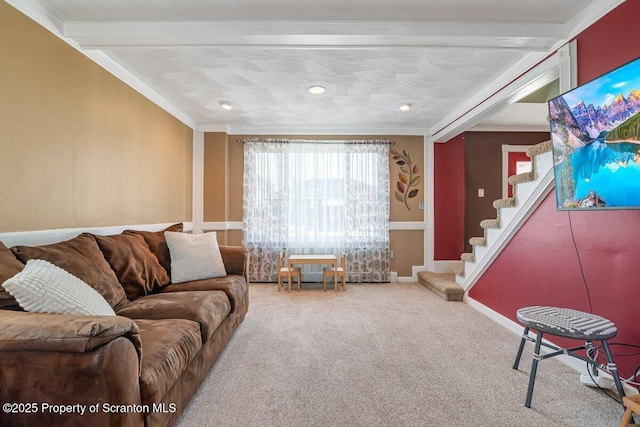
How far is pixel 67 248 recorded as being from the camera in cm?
186

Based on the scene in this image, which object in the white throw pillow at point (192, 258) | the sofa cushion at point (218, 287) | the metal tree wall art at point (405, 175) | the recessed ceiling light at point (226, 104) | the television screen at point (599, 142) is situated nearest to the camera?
the television screen at point (599, 142)

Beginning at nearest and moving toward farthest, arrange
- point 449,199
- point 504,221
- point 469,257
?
1. point 504,221
2. point 469,257
3. point 449,199

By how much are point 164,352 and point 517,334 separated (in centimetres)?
280

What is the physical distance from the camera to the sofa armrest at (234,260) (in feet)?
9.89

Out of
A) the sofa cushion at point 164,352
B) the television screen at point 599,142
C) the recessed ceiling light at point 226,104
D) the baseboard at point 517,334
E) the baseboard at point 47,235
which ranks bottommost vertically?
the baseboard at point 517,334

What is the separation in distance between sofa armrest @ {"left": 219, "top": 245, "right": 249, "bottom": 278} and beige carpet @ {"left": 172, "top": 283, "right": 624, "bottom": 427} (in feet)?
1.65

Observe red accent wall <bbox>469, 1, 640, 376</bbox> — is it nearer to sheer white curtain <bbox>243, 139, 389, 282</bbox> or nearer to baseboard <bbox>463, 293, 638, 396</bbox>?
baseboard <bbox>463, 293, 638, 396</bbox>

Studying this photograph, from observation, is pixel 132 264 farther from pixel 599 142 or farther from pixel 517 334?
pixel 517 334

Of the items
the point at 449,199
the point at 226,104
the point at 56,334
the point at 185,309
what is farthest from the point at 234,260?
the point at 449,199

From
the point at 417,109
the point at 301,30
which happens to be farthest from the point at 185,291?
the point at 417,109

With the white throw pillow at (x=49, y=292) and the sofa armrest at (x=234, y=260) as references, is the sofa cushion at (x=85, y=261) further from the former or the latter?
the sofa armrest at (x=234, y=260)

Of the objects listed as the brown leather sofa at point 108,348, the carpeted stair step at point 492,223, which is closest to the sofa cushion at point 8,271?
the brown leather sofa at point 108,348

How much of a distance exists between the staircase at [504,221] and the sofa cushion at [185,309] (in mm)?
2611

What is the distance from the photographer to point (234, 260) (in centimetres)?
303
